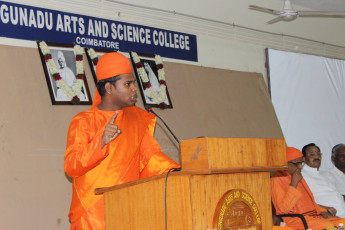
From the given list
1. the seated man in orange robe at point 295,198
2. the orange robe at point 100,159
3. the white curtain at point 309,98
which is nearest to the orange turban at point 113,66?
the orange robe at point 100,159

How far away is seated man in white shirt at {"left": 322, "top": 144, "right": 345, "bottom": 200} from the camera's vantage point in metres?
7.25

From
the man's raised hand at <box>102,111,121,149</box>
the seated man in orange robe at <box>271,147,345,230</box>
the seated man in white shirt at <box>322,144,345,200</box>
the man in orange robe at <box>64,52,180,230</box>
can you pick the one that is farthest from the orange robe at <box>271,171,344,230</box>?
the man's raised hand at <box>102,111,121,149</box>

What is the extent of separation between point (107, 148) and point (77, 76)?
8.44ft

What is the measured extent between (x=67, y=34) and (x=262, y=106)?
10.3ft

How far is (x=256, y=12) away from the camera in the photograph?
24.7 feet

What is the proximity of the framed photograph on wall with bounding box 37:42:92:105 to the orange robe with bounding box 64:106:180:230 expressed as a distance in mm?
1844

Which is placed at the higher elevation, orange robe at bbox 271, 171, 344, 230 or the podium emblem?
the podium emblem

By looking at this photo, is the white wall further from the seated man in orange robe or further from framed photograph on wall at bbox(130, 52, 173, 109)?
the seated man in orange robe

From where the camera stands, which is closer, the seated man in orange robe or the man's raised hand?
the man's raised hand

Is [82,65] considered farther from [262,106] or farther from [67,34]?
[262,106]

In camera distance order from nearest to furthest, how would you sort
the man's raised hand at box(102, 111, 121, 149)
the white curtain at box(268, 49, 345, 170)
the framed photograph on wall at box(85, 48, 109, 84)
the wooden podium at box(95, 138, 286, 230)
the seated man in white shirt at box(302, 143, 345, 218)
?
the wooden podium at box(95, 138, 286, 230) → the man's raised hand at box(102, 111, 121, 149) → the framed photograph on wall at box(85, 48, 109, 84) → the seated man in white shirt at box(302, 143, 345, 218) → the white curtain at box(268, 49, 345, 170)

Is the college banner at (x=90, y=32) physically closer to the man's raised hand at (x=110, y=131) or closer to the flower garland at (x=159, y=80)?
the flower garland at (x=159, y=80)

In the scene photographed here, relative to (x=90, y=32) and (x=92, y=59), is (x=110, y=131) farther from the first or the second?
(x=90, y=32)

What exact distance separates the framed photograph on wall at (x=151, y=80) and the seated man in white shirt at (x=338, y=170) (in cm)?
274
